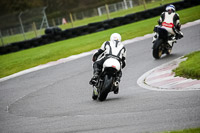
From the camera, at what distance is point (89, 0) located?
69875mm

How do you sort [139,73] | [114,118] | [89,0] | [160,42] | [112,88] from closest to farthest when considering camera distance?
[114,118], [112,88], [139,73], [160,42], [89,0]

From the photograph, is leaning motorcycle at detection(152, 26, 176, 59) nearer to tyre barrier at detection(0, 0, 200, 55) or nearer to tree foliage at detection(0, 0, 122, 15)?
tyre barrier at detection(0, 0, 200, 55)

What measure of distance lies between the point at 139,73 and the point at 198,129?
661 cm

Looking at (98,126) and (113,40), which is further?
(113,40)

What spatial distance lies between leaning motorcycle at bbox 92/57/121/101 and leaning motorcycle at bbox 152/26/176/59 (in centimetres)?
492

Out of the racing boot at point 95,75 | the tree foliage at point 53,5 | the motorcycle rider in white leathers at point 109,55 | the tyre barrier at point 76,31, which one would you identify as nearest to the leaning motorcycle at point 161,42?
the motorcycle rider in white leathers at point 109,55

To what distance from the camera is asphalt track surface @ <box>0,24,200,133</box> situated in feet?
21.7

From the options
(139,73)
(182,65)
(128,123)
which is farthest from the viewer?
(139,73)

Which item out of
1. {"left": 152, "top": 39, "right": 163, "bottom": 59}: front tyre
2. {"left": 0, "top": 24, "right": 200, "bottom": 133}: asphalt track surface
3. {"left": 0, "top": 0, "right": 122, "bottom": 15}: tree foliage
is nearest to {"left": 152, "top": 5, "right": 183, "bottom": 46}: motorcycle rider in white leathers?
{"left": 152, "top": 39, "right": 163, "bottom": 59}: front tyre

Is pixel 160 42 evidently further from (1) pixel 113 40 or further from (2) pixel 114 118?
(2) pixel 114 118

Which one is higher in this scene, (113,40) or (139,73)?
(113,40)

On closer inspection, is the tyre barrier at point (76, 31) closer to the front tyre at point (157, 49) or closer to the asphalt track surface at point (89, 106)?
the asphalt track surface at point (89, 106)

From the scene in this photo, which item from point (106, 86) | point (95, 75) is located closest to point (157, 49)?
point (95, 75)

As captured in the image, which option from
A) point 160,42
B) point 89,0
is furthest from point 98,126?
point 89,0
